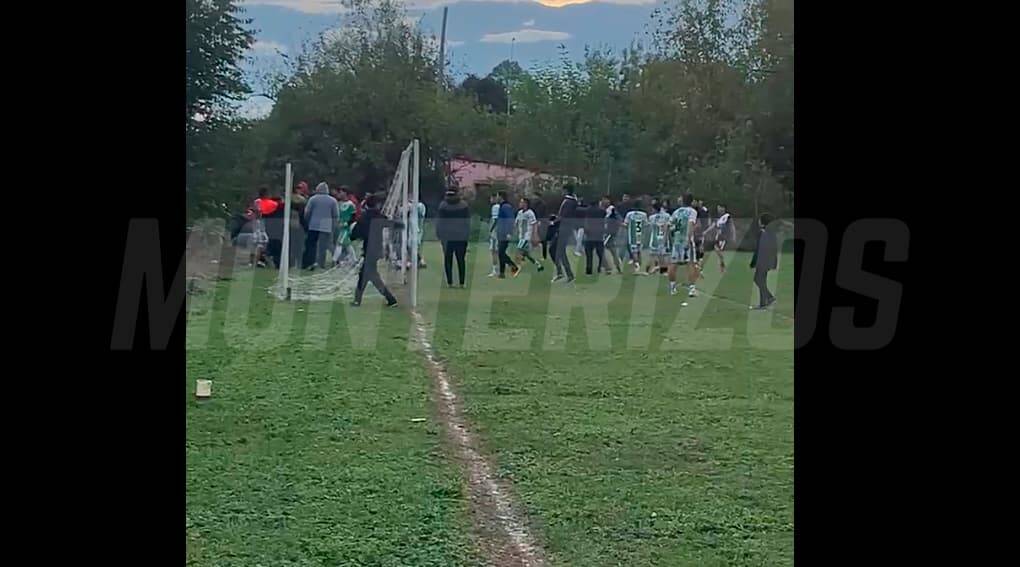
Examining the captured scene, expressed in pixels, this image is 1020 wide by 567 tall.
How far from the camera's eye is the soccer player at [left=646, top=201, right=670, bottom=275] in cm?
1457

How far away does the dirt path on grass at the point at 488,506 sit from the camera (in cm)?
381

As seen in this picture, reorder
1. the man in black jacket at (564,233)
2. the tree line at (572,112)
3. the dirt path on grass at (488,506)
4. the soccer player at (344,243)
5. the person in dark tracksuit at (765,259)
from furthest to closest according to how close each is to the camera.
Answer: the tree line at (572,112), the man in black jacket at (564,233), the soccer player at (344,243), the person in dark tracksuit at (765,259), the dirt path on grass at (488,506)

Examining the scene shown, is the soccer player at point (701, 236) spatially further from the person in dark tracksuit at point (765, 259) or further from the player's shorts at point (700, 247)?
the person in dark tracksuit at point (765, 259)

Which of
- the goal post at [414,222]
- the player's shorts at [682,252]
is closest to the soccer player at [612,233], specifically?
the player's shorts at [682,252]

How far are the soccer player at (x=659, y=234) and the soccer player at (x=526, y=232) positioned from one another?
1803mm

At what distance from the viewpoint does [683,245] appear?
1363 cm

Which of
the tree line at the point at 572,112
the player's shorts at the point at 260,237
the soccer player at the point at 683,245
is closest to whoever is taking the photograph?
the soccer player at the point at 683,245

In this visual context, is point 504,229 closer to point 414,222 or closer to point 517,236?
point 517,236

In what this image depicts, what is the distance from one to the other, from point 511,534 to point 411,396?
264 centimetres

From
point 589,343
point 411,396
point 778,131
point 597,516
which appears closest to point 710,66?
point 778,131

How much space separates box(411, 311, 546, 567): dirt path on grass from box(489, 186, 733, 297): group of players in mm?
7558

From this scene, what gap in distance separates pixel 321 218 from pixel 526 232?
422 centimetres
